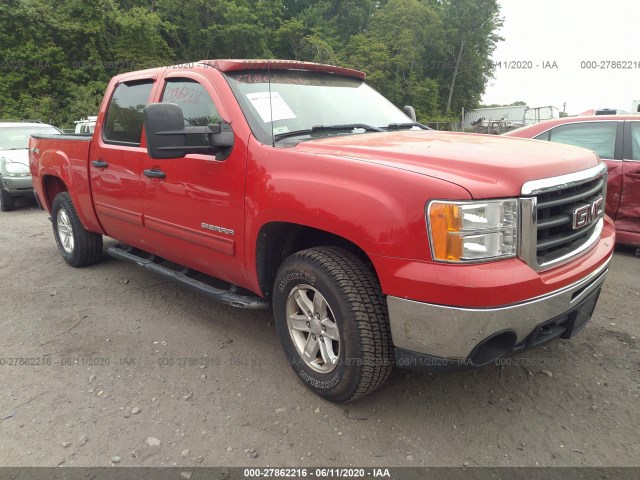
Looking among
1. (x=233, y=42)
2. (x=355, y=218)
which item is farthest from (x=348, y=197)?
(x=233, y=42)

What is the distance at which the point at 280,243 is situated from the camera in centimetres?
290

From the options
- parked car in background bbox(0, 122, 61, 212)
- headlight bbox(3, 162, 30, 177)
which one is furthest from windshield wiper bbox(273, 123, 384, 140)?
headlight bbox(3, 162, 30, 177)

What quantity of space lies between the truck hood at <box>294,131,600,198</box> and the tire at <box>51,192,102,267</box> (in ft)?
10.7

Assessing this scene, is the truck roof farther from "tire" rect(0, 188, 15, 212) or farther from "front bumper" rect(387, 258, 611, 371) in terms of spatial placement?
"tire" rect(0, 188, 15, 212)

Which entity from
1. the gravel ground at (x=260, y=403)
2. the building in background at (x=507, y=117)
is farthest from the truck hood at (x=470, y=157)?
the building in background at (x=507, y=117)

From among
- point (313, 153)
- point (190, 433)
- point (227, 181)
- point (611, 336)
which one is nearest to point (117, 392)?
point (190, 433)

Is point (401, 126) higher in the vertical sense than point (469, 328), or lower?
higher

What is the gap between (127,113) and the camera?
398cm

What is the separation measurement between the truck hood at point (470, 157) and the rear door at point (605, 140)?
285 centimetres

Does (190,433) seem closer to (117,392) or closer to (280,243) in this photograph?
(117,392)

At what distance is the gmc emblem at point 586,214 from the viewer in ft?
7.75

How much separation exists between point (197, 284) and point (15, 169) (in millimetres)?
7550

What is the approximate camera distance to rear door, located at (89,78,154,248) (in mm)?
3734

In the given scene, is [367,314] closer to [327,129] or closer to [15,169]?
[327,129]
